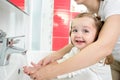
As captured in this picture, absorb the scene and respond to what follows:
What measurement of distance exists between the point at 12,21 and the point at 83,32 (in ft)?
2.37

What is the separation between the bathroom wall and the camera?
55.1 inches

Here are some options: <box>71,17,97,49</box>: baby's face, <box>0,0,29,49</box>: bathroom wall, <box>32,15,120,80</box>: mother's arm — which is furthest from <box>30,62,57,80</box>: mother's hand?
<box>0,0,29,49</box>: bathroom wall

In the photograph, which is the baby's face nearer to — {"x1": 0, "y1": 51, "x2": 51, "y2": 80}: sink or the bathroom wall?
{"x1": 0, "y1": 51, "x2": 51, "y2": 80}: sink

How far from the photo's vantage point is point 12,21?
1.58 metres

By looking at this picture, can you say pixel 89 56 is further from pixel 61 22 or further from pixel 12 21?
pixel 61 22

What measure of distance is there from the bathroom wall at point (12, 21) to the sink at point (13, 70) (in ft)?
0.75

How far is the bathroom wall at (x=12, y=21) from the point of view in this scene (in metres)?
1.40

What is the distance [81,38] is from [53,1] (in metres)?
1.35

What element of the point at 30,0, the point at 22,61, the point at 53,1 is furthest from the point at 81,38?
the point at 53,1

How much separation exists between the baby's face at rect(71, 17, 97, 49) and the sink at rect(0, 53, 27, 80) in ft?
1.05

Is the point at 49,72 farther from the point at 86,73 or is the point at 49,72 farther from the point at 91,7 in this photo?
the point at 91,7

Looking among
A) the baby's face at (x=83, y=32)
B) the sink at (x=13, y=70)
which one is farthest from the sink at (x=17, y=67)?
the baby's face at (x=83, y=32)

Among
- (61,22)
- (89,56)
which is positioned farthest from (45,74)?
(61,22)

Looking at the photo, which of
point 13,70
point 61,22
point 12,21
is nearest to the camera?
point 13,70
